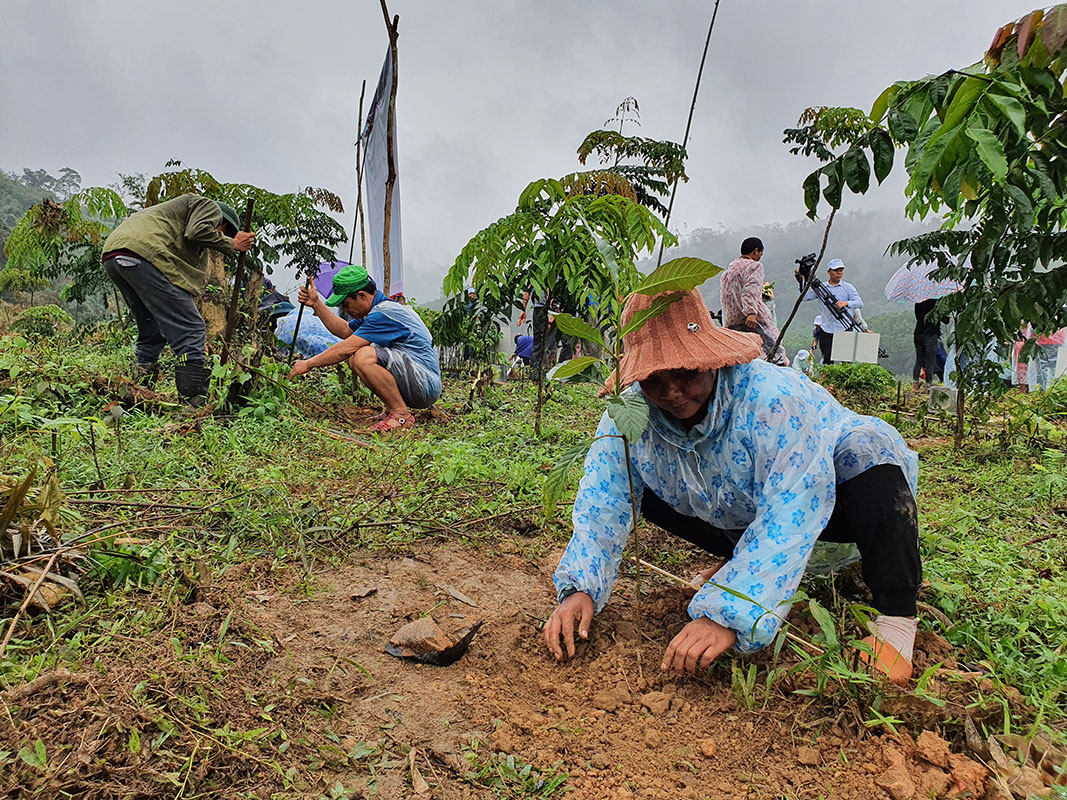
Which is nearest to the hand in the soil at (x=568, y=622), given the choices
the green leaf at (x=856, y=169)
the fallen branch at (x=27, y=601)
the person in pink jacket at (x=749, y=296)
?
the fallen branch at (x=27, y=601)

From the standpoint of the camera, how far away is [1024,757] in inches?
47.6

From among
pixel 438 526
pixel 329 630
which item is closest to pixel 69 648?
pixel 329 630

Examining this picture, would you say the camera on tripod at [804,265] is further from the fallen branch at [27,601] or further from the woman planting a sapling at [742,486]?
the fallen branch at [27,601]

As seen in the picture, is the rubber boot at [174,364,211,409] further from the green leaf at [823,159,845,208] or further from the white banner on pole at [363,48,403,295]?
the green leaf at [823,159,845,208]

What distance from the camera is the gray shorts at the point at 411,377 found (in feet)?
15.1

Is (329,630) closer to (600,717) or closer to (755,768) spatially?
(600,717)

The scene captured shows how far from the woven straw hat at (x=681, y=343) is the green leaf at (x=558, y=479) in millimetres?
209

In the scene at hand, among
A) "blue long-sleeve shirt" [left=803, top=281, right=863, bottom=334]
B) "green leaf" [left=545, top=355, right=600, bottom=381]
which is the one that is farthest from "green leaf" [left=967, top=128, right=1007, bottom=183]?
"blue long-sleeve shirt" [left=803, top=281, right=863, bottom=334]

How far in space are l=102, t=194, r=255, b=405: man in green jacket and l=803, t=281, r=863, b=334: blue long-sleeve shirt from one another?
6.60 meters

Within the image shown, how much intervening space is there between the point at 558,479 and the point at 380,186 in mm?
5031

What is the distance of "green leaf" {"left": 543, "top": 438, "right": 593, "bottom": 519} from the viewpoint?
5.15 feet

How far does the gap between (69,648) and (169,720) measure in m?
0.40

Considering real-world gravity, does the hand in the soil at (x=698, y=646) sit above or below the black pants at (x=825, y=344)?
below

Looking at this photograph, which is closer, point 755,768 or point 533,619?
point 755,768
